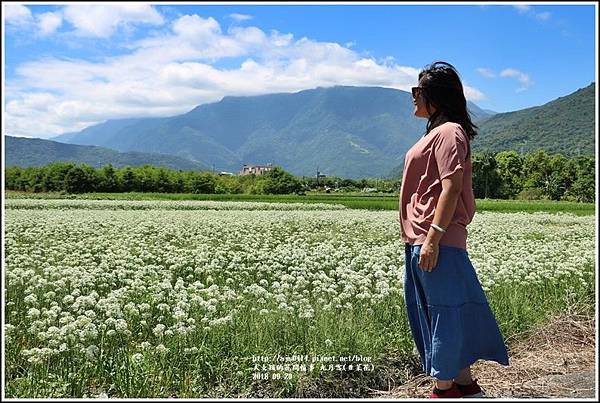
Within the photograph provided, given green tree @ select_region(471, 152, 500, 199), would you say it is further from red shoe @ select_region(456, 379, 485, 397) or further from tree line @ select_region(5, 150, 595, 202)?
red shoe @ select_region(456, 379, 485, 397)

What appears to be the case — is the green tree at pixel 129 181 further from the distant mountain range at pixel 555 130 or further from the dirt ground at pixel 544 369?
the dirt ground at pixel 544 369

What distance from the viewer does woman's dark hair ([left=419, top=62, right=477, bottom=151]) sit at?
3.41 meters

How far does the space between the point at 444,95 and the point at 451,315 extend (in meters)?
1.33

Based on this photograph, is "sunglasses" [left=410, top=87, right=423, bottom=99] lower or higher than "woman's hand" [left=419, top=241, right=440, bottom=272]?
higher

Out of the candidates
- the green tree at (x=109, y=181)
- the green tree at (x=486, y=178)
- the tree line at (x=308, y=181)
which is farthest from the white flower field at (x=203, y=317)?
the green tree at (x=109, y=181)

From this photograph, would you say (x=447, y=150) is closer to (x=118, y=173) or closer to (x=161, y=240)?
(x=161, y=240)

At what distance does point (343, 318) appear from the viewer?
4938 mm

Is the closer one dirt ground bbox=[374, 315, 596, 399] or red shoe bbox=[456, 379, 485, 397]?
red shoe bbox=[456, 379, 485, 397]

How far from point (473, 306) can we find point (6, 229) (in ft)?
35.2

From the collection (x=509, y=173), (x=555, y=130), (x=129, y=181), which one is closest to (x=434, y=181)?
(x=509, y=173)

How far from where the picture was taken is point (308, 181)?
7338cm

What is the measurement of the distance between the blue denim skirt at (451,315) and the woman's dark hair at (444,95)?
0.80 meters

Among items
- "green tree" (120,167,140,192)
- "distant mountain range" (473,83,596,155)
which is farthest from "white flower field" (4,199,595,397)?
"distant mountain range" (473,83,596,155)

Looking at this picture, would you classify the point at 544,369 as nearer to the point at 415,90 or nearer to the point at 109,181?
the point at 415,90
